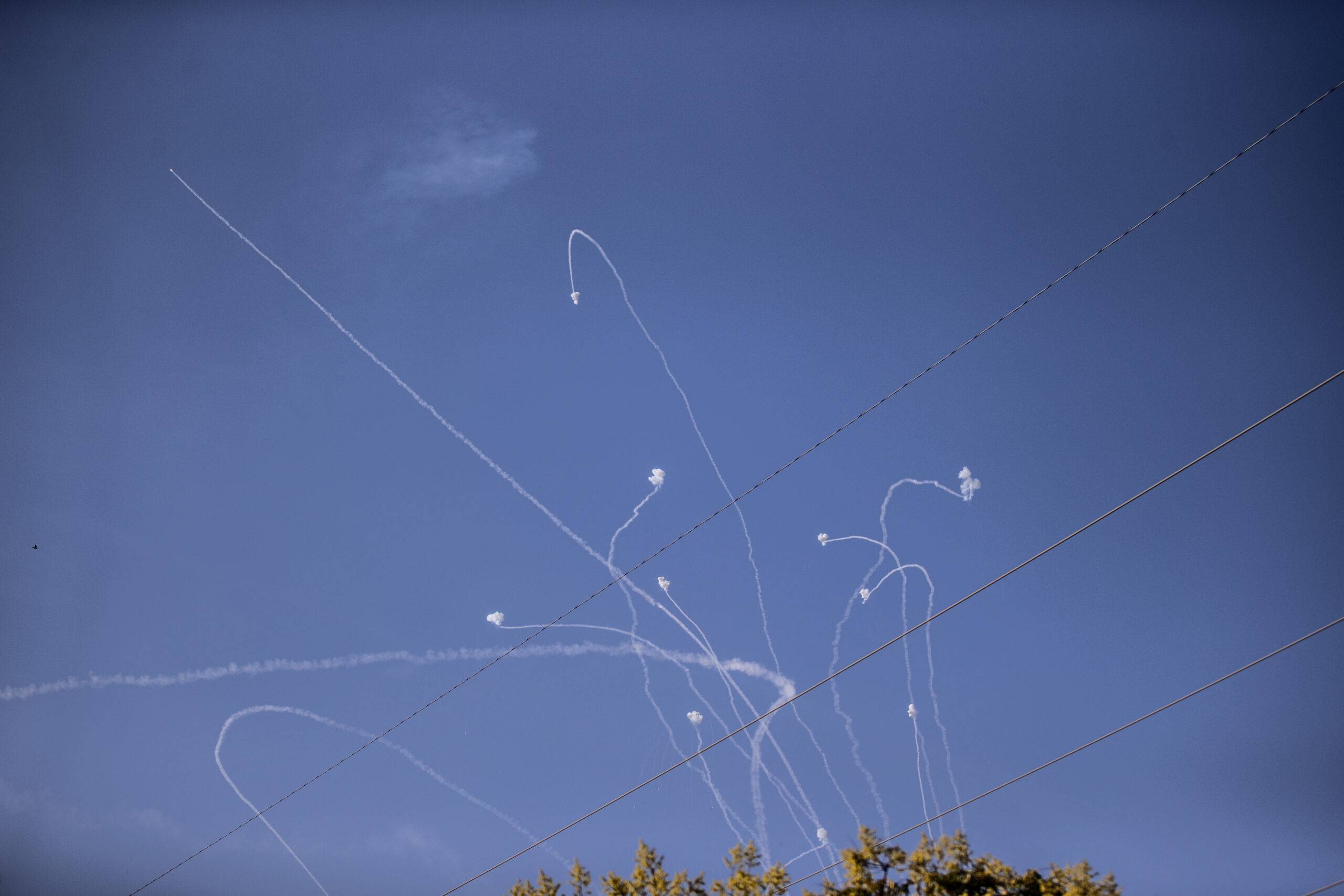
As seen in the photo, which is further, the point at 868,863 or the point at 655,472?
the point at 655,472

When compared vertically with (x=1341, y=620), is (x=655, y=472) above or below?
above

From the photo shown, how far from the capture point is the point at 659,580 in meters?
43.6

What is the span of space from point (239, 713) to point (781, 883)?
37.9 metres

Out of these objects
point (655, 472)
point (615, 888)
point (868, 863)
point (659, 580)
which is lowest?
point (868, 863)

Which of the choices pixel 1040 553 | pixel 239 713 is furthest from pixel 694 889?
pixel 239 713

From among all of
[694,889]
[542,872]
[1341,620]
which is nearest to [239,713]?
[542,872]

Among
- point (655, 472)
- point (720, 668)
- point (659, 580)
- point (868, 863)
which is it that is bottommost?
point (868, 863)

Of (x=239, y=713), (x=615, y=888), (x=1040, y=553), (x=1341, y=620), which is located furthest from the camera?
(x=239, y=713)

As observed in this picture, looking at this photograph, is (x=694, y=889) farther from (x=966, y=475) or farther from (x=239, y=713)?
(x=239, y=713)

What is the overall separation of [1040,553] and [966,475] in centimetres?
3121

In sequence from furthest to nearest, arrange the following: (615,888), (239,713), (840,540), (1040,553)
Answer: (239,713), (840,540), (615,888), (1040,553)

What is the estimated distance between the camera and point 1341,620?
1352 centimetres

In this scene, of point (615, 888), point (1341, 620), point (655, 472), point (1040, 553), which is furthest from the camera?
point (655, 472)

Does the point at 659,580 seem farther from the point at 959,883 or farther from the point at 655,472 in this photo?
the point at 959,883
